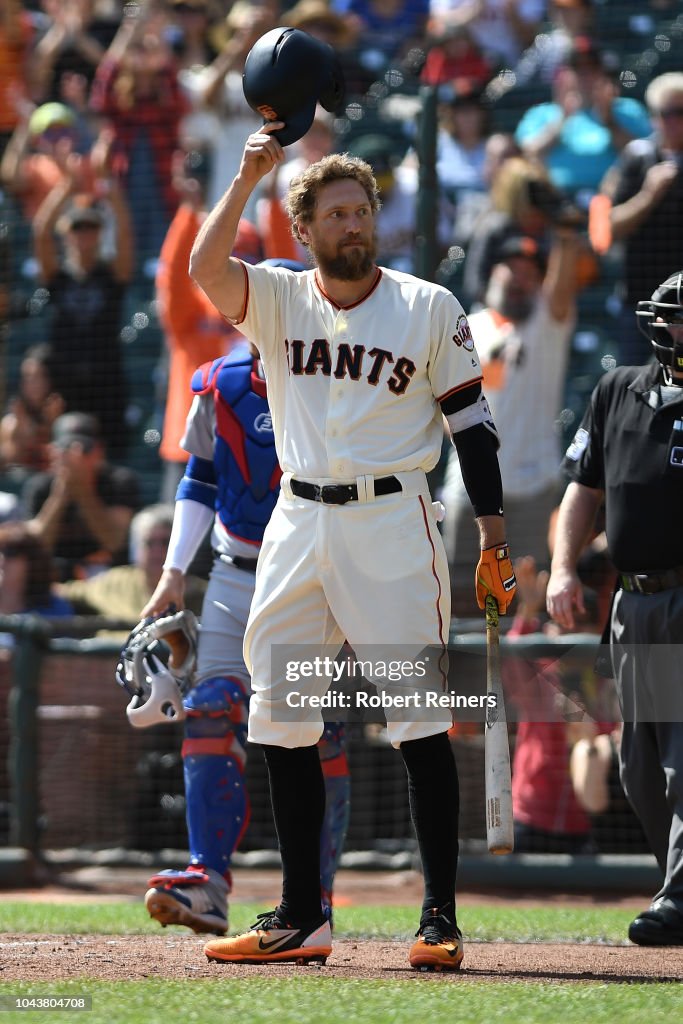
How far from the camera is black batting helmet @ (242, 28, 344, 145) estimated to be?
4.11 m

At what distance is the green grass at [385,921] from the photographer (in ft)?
16.2

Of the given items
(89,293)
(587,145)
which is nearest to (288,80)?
(587,145)

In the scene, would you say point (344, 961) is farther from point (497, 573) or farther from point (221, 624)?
point (221, 624)

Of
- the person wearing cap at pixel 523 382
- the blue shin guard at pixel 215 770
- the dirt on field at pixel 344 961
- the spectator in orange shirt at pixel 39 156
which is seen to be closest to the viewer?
the dirt on field at pixel 344 961

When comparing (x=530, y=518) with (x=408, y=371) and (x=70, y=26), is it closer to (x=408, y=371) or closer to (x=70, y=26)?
(x=408, y=371)

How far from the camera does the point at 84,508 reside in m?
9.21

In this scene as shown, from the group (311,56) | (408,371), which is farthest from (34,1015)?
(311,56)

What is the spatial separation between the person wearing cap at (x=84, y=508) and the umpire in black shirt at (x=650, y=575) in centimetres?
Answer: 479

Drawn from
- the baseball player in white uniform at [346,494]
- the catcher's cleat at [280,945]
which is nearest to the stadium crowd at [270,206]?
the baseball player in white uniform at [346,494]

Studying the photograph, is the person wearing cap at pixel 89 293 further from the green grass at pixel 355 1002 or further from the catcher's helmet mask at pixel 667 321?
the green grass at pixel 355 1002

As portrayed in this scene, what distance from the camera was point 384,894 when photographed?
273 inches

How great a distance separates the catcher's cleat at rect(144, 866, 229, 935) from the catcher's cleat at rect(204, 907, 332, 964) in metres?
0.63

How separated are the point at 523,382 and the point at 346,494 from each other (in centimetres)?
434

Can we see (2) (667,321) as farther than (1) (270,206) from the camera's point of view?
No
